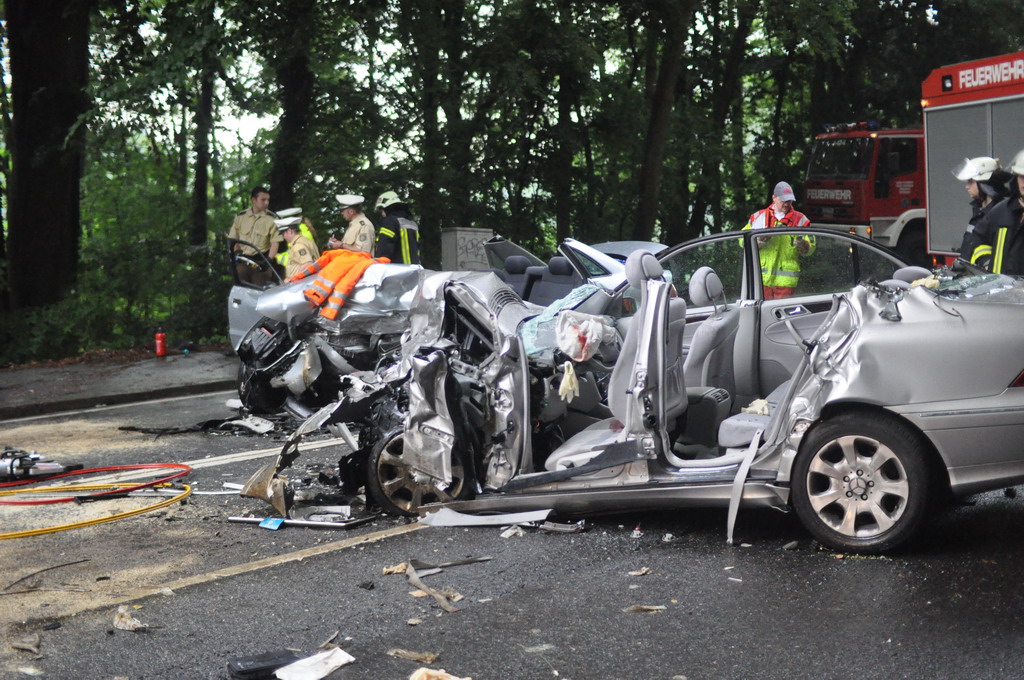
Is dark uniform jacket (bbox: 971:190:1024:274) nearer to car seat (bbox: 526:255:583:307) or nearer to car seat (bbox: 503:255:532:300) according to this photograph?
car seat (bbox: 526:255:583:307)

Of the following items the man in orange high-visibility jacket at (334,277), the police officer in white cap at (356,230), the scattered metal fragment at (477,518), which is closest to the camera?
the scattered metal fragment at (477,518)

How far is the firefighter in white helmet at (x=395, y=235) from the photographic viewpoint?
12.7m

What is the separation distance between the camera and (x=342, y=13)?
55.6 feet

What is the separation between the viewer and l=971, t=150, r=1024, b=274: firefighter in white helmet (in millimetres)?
7723

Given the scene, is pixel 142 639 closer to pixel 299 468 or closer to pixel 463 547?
pixel 463 547

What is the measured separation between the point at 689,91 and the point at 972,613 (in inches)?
898

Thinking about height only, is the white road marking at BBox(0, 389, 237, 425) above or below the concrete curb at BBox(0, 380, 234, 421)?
below

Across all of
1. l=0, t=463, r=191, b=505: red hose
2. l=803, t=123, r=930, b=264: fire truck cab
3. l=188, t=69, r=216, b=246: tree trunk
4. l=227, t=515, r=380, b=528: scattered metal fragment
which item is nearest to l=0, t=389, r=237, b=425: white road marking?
l=0, t=463, r=191, b=505: red hose

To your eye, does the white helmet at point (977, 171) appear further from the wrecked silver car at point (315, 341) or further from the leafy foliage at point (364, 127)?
the leafy foliage at point (364, 127)

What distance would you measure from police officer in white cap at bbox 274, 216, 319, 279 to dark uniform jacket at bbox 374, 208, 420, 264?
0.95 m

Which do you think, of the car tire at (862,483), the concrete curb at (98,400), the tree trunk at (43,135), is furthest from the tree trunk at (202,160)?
the car tire at (862,483)

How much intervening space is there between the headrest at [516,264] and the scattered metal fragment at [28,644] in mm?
6388

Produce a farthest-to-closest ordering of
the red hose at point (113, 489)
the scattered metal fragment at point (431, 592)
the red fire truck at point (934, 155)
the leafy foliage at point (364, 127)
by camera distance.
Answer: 1. the leafy foliage at point (364, 127)
2. the red fire truck at point (934, 155)
3. the red hose at point (113, 489)
4. the scattered metal fragment at point (431, 592)

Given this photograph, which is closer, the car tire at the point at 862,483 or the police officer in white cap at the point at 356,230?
the car tire at the point at 862,483
